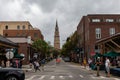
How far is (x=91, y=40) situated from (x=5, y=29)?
67296 mm

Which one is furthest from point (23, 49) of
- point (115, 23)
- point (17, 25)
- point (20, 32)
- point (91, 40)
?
point (17, 25)

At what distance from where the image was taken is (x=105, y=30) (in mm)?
86438

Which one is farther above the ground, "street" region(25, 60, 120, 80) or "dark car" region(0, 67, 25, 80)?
"dark car" region(0, 67, 25, 80)

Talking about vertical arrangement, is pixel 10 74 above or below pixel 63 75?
above

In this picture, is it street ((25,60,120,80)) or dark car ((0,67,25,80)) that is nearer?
dark car ((0,67,25,80))

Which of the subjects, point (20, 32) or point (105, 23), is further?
point (20, 32)

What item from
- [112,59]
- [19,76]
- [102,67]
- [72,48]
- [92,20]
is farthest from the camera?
[72,48]

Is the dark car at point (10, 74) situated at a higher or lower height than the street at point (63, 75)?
higher

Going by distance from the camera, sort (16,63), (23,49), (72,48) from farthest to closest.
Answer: (72,48) → (23,49) → (16,63)

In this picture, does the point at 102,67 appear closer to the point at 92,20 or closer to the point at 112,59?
the point at 112,59

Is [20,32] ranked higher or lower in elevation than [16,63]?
higher

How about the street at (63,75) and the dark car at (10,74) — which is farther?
the street at (63,75)

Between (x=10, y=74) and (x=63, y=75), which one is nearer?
(x=10, y=74)

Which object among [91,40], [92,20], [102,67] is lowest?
[102,67]
